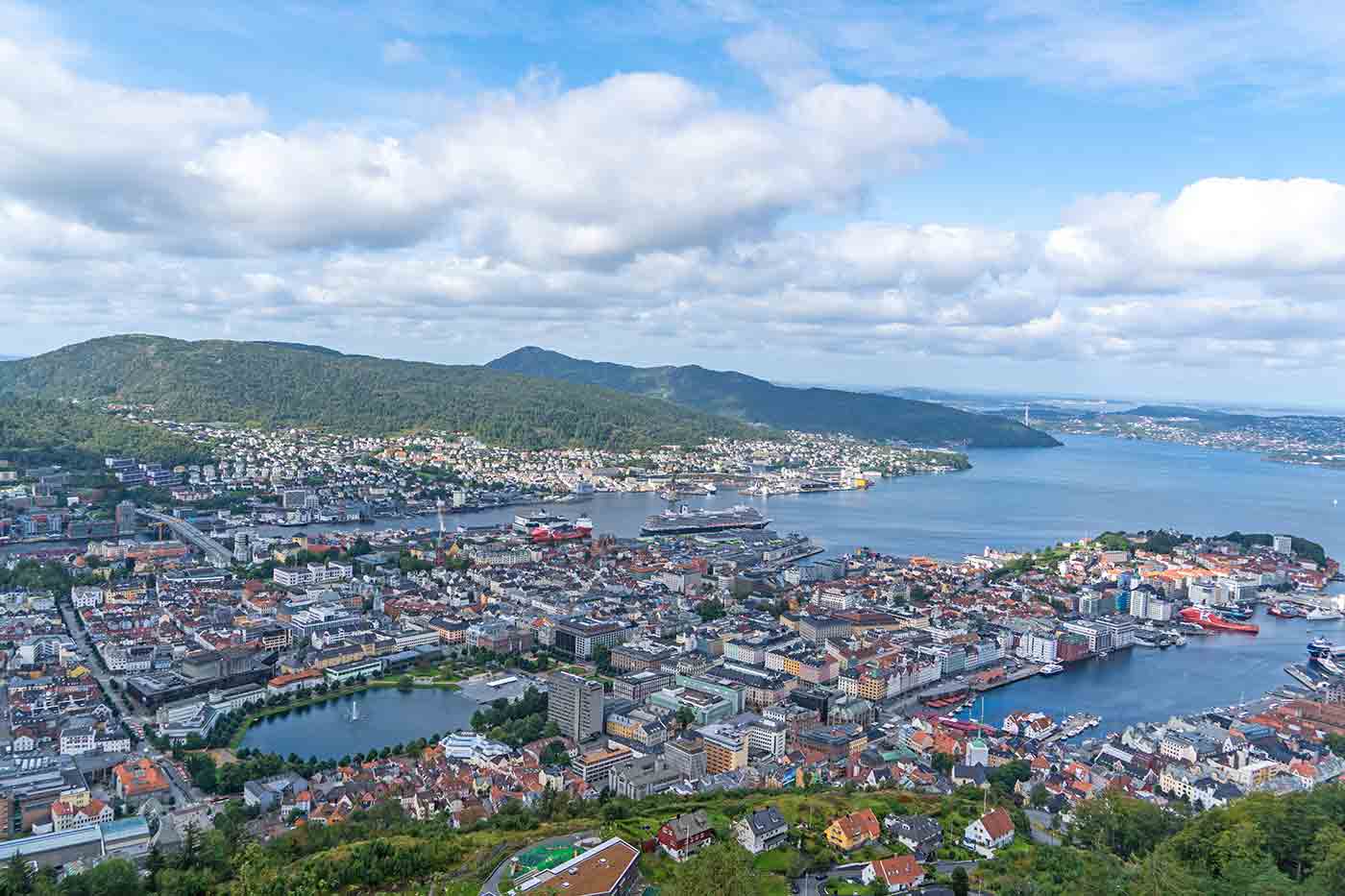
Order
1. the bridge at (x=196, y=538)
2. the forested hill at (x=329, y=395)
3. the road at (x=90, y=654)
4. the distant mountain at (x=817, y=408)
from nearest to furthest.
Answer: the road at (x=90, y=654) → the bridge at (x=196, y=538) → the forested hill at (x=329, y=395) → the distant mountain at (x=817, y=408)

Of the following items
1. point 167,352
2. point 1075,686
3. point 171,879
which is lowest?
point 1075,686

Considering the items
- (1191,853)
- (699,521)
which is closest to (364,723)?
(1191,853)

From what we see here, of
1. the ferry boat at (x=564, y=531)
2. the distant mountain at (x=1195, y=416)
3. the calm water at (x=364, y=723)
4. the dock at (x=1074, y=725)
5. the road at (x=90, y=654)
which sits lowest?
the calm water at (x=364, y=723)

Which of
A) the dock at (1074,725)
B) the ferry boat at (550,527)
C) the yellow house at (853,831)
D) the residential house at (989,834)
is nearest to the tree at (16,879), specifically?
the yellow house at (853,831)

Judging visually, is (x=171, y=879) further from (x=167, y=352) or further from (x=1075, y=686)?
(x=167, y=352)

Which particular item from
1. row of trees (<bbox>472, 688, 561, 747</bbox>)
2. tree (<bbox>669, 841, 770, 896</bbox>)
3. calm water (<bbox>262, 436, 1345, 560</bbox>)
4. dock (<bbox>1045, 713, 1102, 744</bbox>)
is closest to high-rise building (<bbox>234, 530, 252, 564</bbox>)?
calm water (<bbox>262, 436, 1345, 560</bbox>)

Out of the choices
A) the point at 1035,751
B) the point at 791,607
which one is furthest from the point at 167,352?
the point at 1035,751

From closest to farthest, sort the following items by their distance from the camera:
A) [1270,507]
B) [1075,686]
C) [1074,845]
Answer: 1. [1074,845]
2. [1075,686]
3. [1270,507]

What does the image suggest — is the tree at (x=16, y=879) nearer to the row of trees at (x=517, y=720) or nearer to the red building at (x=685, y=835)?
the red building at (x=685, y=835)
